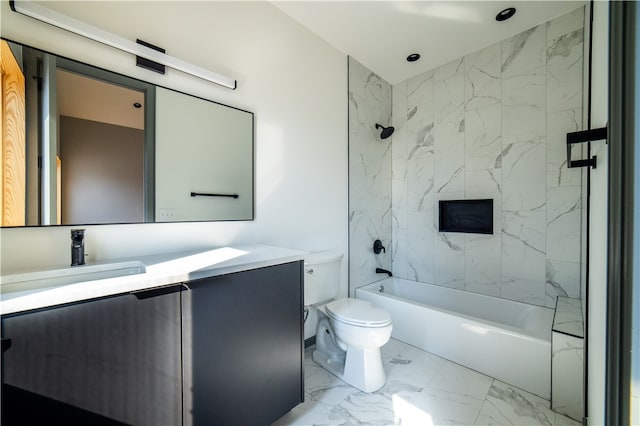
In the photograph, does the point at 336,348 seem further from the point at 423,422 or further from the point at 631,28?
the point at 631,28

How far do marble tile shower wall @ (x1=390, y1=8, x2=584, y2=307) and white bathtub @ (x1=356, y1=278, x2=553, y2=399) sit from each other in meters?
0.14

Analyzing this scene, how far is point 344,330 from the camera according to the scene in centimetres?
167

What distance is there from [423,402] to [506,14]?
2858mm

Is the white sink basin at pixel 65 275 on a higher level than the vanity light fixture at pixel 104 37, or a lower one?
lower

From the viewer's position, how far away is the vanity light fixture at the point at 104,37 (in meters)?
1.00

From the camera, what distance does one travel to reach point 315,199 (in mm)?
2168

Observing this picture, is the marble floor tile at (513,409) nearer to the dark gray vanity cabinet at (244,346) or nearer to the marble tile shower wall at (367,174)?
the dark gray vanity cabinet at (244,346)

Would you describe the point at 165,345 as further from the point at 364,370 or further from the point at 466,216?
the point at 466,216

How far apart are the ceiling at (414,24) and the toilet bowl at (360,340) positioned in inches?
88.3

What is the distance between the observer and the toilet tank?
1.77 metres

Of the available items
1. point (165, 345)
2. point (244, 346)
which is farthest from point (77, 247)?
point (244, 346)

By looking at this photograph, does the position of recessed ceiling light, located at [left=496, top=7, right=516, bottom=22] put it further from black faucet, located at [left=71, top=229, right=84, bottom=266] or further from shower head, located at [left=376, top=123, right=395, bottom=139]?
black faucet, located at [left=71, top=229, right=84, bottom=266]

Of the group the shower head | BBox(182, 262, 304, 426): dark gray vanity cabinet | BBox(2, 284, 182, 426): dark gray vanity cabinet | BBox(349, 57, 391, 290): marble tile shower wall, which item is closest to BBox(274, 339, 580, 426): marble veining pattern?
BBox(182, 262, 304, 426): dark gray vanity cabinet

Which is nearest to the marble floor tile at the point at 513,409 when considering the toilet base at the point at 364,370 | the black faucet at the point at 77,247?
the toilet base at the point at 364,370
